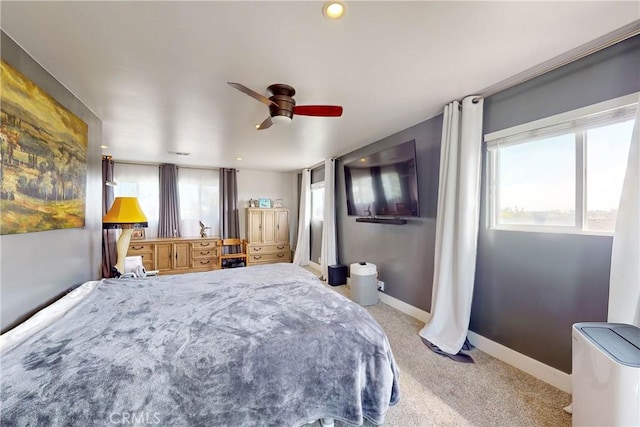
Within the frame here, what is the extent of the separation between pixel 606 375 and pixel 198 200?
606 cm

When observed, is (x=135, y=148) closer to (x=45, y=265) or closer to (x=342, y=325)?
(x=45, y=265)

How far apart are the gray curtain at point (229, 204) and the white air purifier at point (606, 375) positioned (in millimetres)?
5600

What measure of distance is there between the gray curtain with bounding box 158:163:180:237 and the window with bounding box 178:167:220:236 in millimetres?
172

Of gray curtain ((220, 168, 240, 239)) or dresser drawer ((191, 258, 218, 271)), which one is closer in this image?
dresser drawer ((191, 258, 218, 271))

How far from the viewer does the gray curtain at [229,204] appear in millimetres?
5637

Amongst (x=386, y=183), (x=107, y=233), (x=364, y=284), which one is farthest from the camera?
(x=107, y=233)

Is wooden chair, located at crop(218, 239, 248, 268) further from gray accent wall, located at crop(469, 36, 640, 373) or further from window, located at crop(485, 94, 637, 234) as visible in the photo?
window, located at crop(485, 94, 637, 234)

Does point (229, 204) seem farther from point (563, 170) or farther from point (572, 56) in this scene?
point (572, 56)

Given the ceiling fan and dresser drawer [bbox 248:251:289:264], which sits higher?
the ceiling fan

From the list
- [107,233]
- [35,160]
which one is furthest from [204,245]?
[35,160]

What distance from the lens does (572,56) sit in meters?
1.68

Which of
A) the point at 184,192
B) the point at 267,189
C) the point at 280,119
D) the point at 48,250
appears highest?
the point at 280,119

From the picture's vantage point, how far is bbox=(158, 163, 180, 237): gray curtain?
507 centimetres

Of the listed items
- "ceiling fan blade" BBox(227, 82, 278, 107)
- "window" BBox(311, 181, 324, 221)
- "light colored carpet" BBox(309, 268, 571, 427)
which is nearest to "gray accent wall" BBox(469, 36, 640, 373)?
"light colored carpet" BBox(309, 268, 571, 427)
